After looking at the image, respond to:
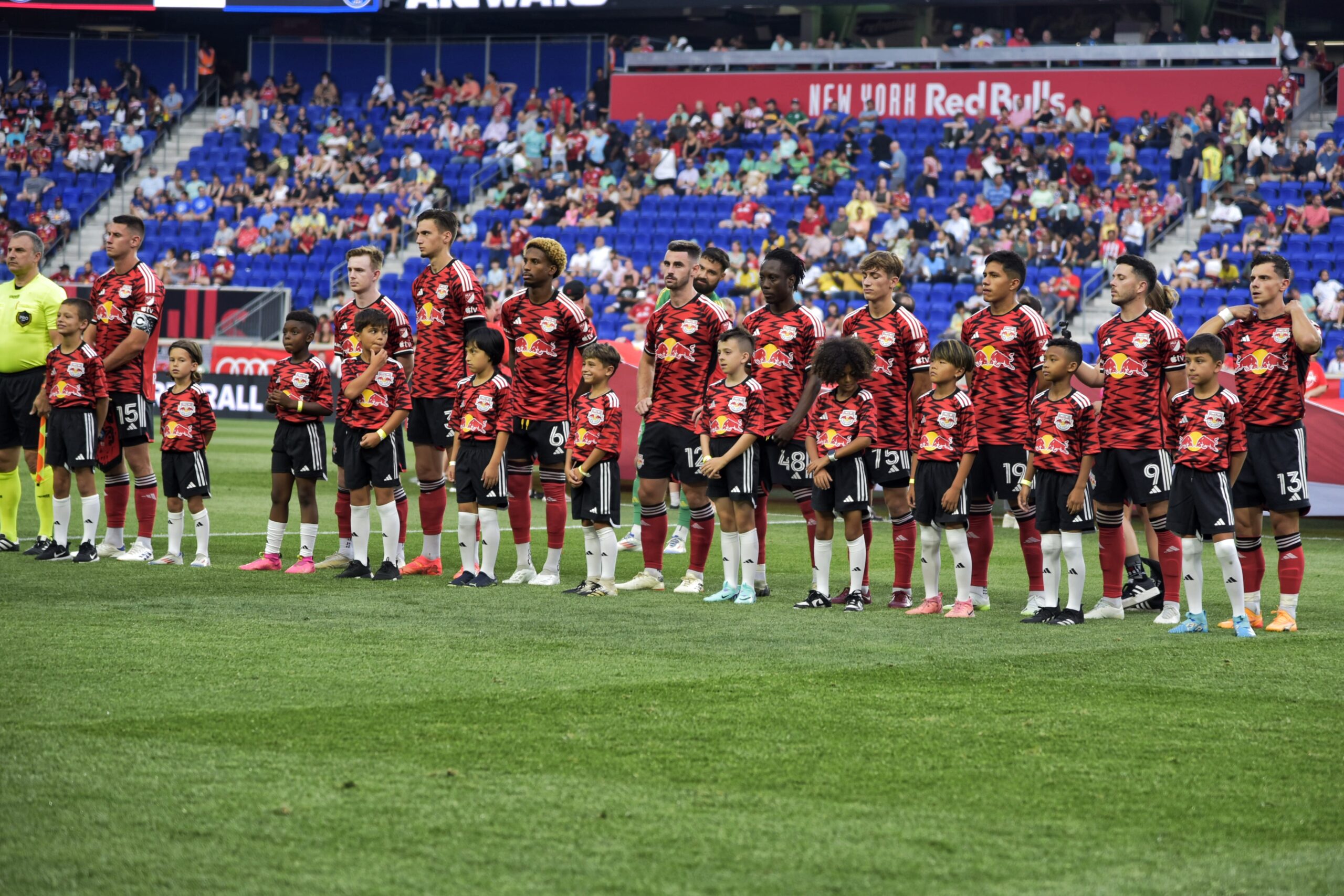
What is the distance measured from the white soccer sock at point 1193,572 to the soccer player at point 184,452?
573 cm

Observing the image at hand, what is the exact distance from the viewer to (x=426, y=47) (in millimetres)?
36406

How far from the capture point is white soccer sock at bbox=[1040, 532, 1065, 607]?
26.0 ft

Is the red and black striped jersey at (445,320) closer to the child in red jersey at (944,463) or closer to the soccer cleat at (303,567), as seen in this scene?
the soccer cleat at (303,567)

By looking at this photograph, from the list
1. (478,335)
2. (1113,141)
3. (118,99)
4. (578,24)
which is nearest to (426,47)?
(578,24)

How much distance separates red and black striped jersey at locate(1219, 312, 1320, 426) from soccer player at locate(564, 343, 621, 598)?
3.37m

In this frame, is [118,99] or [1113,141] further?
[118,99]

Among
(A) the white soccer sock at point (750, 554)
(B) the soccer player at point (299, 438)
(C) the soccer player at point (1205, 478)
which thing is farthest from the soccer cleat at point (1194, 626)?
(B) the soccer player at point (299, 438)

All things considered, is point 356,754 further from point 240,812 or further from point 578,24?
point 578,24

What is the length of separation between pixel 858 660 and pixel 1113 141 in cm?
2296

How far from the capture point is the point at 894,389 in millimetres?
8594

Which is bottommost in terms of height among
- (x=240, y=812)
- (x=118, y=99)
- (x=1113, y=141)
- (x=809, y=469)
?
(x=240, y=812)

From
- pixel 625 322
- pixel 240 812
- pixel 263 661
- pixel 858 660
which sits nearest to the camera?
pixel 240 812

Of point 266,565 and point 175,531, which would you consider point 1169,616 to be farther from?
point 175,531

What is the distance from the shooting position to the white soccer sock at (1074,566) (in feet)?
25.8
